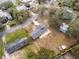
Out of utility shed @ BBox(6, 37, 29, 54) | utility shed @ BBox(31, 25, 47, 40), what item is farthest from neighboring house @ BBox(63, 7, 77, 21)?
utility shed @ BBox(6, 37, 29, 54)

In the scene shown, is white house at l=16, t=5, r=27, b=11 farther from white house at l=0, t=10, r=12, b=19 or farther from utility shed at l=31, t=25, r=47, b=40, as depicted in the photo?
utility shed at l=31, t=25, r=47, b=40

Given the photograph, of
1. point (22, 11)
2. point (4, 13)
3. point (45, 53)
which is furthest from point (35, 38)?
point (4, 13)

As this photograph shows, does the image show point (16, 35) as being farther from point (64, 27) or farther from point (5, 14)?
point (64, 27)

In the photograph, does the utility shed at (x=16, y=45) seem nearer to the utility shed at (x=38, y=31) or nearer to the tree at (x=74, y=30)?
the utility shed at (x=38, y=31)

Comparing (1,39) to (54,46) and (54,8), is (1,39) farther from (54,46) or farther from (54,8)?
(54,8)

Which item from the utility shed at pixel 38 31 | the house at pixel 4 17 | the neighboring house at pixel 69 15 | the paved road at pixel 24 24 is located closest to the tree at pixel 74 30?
the neighboring house at pixel 69 15

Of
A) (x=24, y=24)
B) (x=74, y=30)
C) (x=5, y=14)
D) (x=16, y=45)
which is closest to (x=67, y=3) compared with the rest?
(x=74, y=30)
